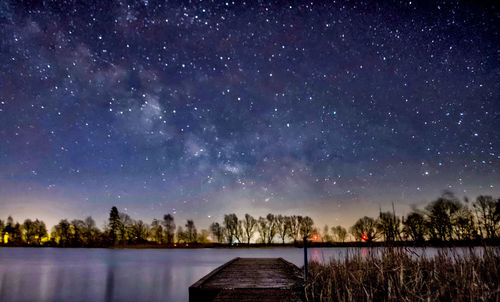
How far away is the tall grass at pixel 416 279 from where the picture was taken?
5327 millimetres

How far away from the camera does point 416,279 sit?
570 cm

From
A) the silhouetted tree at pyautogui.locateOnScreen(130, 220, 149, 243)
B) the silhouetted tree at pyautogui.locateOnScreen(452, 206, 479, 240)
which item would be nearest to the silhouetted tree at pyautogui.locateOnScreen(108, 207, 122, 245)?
the silhouetted tree at pyautogui.locateOnScreen(130, 220, 149, 243)

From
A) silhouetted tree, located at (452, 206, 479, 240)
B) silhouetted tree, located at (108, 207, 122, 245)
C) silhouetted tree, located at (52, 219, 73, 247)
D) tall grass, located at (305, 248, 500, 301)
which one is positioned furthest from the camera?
silhouetted tree, located at (52, 219, 73, 247)

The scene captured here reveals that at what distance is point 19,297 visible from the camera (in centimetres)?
1883

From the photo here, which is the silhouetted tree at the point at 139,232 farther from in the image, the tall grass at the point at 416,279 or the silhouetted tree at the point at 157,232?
the tall grass at the point at 416,279

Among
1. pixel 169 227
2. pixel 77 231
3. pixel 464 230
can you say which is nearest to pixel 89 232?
pixel 77 231

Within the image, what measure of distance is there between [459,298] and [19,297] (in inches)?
863

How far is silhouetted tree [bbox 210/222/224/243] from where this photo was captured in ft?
366

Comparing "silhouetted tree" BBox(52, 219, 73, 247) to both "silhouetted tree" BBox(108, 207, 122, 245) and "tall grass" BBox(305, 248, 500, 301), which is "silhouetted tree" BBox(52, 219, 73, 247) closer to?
"silhouetted tree" BBox(108, 207, 122, 245)

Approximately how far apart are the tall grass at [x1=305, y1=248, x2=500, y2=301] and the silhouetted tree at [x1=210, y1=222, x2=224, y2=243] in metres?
106

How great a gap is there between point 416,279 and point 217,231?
4331 inches

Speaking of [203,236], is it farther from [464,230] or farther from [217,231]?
[464,230]

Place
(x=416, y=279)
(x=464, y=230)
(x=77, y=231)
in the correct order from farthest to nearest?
(x=77, y=231), (x=464, y=230), (x=416, y=279)

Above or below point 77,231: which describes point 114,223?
above
